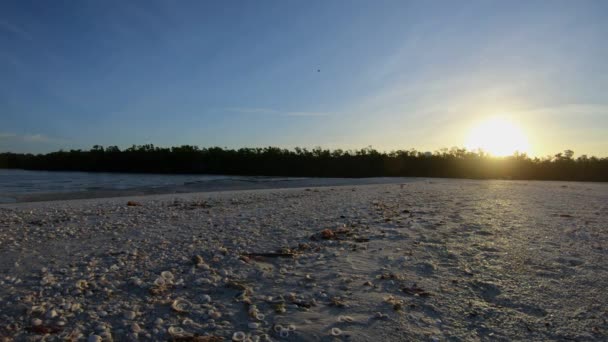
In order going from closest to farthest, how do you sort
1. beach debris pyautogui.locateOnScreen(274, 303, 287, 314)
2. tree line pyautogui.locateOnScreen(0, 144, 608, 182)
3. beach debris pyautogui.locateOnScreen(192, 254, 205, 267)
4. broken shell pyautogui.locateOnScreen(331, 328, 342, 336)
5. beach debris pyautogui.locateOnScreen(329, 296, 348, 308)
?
broken shell pyautogui.locateOnScreen(331, 328, 342, 336) → beach debris pyautogui.locateOnScreen(274, 303, 287, 314) → beach debris pyautogui.locateOnScreen(329, 296, 348, 308) → beach debris pyautogui.locateOnScreen(192, 254, 205, 267) → tree line pyautogui.locateOnScreen(0, 144, 608, 182)

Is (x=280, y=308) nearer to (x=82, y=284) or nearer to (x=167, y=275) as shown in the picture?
(x=167, y=275)

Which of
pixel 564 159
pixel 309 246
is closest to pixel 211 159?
pixel 564 159

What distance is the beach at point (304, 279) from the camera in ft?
9.73

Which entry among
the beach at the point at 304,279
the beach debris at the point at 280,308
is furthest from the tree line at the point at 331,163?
the beach debris at the point at 280,308

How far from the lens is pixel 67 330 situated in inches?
111

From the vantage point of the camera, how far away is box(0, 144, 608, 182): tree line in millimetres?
33062

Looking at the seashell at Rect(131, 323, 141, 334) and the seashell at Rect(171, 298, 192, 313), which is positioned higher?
the seashell at Rect(171, 298, 192, 313)

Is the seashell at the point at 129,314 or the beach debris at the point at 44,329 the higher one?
the seashell at the point at 129,314

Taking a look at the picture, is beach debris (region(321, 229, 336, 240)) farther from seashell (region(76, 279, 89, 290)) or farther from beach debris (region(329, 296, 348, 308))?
seashell (region(76, 279, 89, 290))

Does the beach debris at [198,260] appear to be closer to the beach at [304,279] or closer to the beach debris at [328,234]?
the beach at [304,279]

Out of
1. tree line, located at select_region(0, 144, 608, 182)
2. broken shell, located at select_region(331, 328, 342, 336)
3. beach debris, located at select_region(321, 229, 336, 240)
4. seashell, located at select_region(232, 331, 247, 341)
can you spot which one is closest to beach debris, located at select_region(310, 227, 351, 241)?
beach debris, located at select_region(321, 229, 336, 240)

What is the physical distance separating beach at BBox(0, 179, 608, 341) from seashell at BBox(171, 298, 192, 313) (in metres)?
0.02

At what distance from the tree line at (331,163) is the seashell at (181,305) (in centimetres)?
3335

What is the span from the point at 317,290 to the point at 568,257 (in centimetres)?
323
